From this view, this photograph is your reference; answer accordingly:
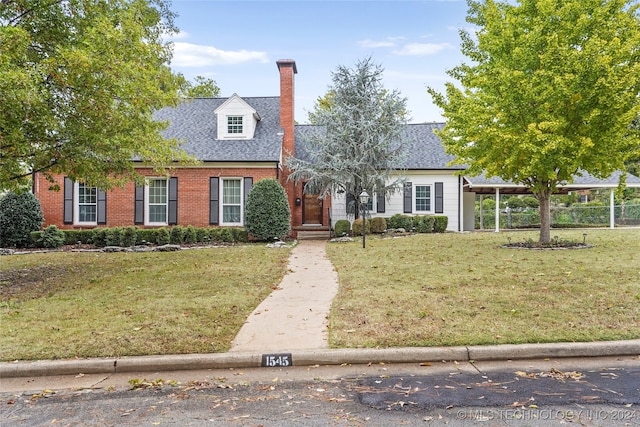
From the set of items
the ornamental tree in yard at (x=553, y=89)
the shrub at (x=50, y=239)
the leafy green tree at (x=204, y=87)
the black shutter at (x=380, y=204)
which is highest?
the leafy green tree at (x=204, y=87)

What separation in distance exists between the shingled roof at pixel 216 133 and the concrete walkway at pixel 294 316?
9.60m

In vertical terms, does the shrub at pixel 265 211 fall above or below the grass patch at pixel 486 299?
above

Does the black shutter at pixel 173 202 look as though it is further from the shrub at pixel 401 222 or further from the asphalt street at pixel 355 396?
the asphalt street at pixel 355 396

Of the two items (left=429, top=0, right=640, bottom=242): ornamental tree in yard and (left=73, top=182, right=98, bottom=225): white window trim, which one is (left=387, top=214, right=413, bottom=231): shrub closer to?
(left=429, top=0, right=640, bottom=242): ornamental tree in yard

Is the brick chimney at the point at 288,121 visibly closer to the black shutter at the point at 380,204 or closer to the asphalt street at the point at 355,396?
the black shutter at the point at 380,204

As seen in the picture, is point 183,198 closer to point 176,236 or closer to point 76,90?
point 176,236

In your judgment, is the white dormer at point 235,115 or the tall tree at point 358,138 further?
the white dormer at point 235,115

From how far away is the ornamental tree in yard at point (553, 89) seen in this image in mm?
11141

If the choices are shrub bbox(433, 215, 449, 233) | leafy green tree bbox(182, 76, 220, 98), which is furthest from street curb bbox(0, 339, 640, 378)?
leafy green tree bbox(182, 76, 220, 98)

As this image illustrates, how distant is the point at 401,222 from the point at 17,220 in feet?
48.5

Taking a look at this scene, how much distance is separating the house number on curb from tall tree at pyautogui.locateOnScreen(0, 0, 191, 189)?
5665mm

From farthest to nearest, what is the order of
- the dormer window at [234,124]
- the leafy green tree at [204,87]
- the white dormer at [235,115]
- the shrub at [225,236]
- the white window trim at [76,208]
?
the leafy green tree at [204,87] → the dormer window at [234,124] → the white dormer at [235,115] → the white window trim at [76,208] → the shrub at [225,236]

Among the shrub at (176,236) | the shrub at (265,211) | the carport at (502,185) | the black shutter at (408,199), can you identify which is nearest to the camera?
the shrub at (265,211)

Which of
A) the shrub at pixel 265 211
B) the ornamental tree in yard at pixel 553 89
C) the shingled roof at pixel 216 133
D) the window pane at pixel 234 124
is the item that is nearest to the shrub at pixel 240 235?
the shrub at pixel 265 211
